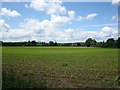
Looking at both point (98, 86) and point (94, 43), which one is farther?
point (94, 43)

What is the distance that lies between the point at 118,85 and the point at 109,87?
49cm

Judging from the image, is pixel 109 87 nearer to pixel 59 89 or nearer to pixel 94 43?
pixel 59 89

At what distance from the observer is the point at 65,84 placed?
221 inches

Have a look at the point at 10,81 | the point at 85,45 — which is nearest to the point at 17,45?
the point at 85,45

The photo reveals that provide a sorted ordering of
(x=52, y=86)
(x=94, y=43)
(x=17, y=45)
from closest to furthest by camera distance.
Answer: (x=52, y=86)
(x=17, y=45)
(x=94, y=43)

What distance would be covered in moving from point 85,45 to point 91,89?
63.7 metres

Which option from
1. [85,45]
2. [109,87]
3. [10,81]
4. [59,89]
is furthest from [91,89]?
[85,45]

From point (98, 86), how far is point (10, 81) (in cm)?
359

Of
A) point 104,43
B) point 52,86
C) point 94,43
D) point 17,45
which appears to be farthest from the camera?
point 94,43

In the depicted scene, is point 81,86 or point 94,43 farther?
point 94,43

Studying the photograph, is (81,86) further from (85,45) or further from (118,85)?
(85,45)

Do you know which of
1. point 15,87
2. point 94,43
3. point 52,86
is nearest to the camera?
point 15,87

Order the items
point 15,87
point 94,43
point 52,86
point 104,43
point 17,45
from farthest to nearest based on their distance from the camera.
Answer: point 94,43
point 104,43
point 17,45
point 52,86
point 15,87

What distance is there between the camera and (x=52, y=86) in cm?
528
